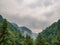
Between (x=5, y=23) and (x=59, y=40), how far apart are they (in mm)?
51646

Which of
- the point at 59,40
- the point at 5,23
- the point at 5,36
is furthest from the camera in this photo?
the point at 59,40

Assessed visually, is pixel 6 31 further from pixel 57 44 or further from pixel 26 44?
pixel 57 44

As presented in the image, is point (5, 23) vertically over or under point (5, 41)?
over

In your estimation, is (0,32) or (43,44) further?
(43,44)

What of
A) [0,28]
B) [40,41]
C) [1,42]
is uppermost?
[40,41]

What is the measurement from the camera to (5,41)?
1812 inches

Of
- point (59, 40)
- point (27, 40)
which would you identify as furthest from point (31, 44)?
point (59, 40)

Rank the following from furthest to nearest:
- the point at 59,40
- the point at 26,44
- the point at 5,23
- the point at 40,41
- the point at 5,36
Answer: the point at 59,40 < the point at 40,41 < the point at 26,44 < the point at 5,23 < the point at 5,36

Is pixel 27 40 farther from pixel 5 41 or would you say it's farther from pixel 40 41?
pixel 5 41

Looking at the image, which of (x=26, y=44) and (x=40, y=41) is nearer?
(x=26, y=44)

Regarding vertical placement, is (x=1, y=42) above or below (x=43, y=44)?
below

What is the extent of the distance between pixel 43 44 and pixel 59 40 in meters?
19.8

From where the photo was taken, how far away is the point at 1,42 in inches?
1816

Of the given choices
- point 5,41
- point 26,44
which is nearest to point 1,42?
point 5,41
